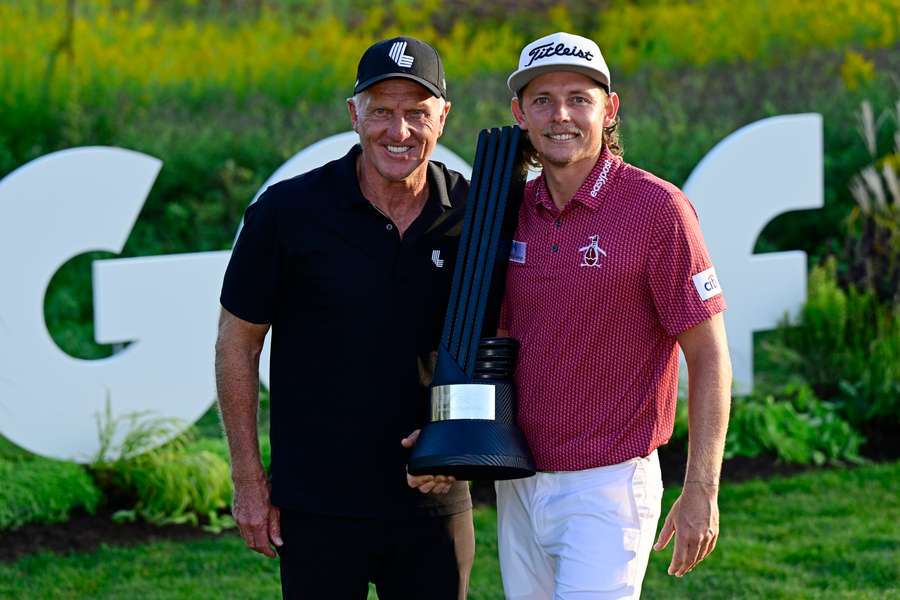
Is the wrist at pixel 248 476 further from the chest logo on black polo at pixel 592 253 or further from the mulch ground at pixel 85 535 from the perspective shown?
the mulch ground at pixel 85 535

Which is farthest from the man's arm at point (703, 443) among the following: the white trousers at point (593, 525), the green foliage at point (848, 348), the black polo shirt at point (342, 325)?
the green foliage at point (848, 348)

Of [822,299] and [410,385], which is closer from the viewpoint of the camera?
[410,385]

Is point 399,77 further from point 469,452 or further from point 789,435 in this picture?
point 789,435

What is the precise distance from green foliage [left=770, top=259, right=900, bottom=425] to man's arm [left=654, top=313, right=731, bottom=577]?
4.68 meters

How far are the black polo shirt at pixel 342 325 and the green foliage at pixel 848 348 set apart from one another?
16.0ft

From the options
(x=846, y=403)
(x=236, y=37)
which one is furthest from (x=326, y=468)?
(x=236, y=37)

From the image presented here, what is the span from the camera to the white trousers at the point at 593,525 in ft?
12.1

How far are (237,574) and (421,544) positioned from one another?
243cm

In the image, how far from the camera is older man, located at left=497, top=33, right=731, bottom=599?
369 cm

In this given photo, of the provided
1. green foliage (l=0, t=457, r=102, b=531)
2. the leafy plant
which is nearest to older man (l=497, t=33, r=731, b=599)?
green foliage (l=0, t=457, r=102, b=531)

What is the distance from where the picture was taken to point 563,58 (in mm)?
3740

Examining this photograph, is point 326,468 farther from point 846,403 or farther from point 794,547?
point 846,403

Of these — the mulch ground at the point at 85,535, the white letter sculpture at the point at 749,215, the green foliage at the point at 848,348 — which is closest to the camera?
the mulch ground at the point at 85,535

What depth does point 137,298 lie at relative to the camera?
6.88 metres
